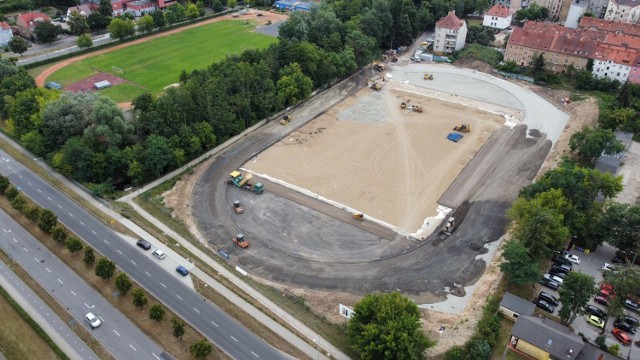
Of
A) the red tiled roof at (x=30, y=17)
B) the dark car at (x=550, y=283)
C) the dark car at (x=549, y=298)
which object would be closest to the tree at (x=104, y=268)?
the dark car at (x=549, y=298)

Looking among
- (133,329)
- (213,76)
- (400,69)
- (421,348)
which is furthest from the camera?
(400,69)

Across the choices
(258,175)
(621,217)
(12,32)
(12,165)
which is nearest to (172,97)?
(258,175)

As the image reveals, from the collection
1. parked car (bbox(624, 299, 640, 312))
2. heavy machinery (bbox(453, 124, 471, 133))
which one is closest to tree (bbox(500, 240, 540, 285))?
parked car (bbox(624, 299, 640, 312))

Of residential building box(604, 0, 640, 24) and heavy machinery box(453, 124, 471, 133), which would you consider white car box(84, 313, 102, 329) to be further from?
residential building box(604, 0, 640, 24)

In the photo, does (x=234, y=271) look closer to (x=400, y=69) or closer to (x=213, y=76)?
(x=213, y=76)

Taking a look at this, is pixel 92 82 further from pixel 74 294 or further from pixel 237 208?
pixel 74 294
